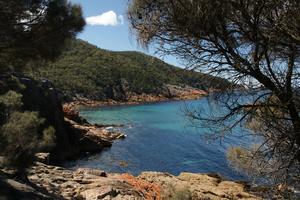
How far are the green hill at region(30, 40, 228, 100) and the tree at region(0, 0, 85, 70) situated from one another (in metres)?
75.4

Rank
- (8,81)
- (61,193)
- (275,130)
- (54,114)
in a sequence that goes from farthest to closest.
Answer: (54,114), (8,81), (61,193), (275,130)

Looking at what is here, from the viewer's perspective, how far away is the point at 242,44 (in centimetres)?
611

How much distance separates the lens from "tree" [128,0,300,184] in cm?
561

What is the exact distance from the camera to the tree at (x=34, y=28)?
374 inches

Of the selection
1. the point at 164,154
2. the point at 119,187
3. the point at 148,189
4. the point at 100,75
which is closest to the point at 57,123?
the point at 164,154

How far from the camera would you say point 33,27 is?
406 inches

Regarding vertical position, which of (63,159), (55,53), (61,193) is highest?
(55,53)

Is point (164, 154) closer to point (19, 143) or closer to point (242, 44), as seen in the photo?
point (19, 143)

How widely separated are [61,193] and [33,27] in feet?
19.7

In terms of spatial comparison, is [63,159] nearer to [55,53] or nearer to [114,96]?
[55,53]

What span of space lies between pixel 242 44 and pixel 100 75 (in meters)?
109

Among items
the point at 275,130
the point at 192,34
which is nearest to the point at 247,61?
the point at 192,34

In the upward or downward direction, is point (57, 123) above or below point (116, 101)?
above

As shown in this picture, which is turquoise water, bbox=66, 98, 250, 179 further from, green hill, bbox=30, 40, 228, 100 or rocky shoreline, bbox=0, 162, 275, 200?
green hill, bbox=30, 40, 228, 100
